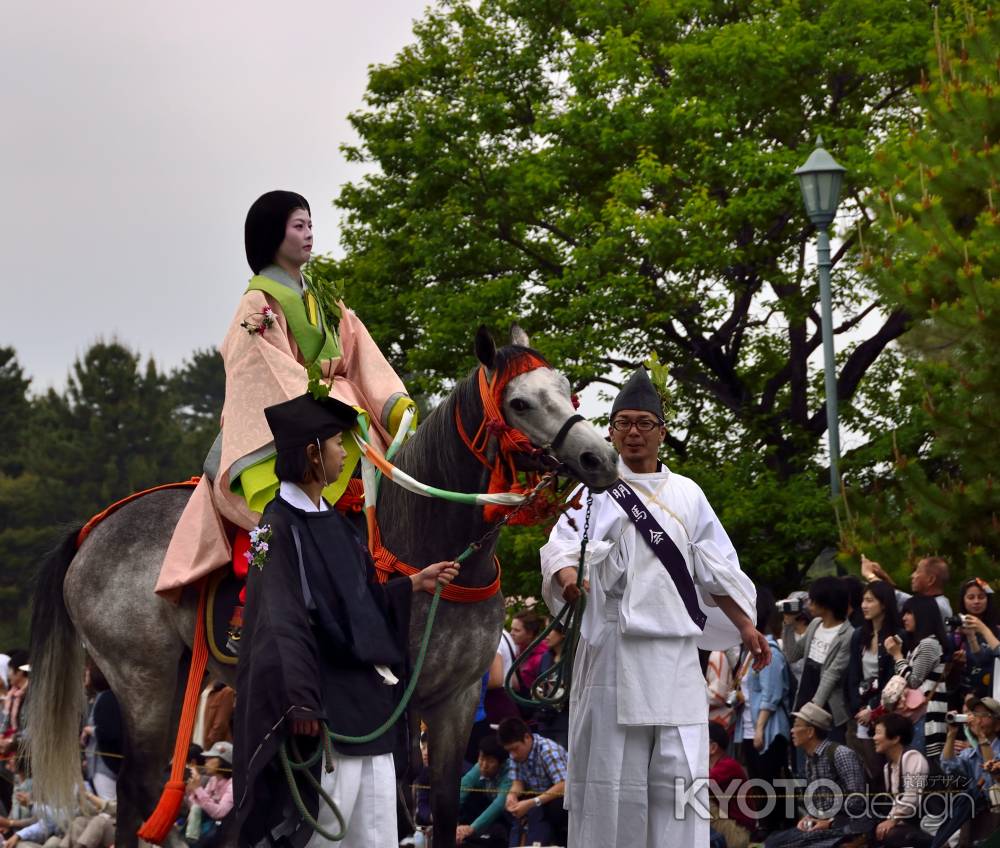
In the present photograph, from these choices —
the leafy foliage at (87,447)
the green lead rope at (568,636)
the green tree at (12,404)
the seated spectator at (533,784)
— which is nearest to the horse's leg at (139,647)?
the green lead rope at (568,636)

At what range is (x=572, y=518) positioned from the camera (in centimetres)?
696

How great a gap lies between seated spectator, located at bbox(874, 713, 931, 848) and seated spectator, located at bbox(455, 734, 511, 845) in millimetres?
2352

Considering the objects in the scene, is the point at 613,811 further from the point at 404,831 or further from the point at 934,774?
the point at 934,774

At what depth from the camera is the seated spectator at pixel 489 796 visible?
33.3 ft

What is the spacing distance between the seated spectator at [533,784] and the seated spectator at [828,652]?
1.65 metres

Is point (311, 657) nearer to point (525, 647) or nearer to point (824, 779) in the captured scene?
point (824, 779)

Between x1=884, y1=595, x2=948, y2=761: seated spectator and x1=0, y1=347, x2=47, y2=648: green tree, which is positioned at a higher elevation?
x1=0, y1=347, x2=47, y2=648: green tree

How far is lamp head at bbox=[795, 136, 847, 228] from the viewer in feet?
45.6

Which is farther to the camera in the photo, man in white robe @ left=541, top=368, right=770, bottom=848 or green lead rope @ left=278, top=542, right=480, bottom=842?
man in white robe @ left=541, top=368, right=770, bottom=848

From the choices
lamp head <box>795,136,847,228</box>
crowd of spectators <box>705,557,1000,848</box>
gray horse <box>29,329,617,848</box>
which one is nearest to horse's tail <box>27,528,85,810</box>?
gray horse <box>29,329,617,848</box>

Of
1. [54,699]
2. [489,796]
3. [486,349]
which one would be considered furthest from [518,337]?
[489,796]

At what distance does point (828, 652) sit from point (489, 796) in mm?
2338

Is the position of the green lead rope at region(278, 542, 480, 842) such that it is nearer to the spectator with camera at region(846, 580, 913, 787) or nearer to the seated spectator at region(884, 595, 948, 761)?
the seated spectator at region(884, 595, 948, 761)

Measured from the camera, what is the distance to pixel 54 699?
27.1ft
